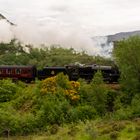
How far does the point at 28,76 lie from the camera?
67438 mm

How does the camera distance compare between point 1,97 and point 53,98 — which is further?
point 1,97

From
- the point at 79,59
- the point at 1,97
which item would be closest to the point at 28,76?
the point at 1,97

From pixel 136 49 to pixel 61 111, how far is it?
43.6ft

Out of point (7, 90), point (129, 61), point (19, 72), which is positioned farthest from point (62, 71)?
point (129, 61)

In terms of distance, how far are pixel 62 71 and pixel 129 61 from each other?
10.6m

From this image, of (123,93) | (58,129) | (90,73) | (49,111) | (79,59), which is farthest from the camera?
(79,59)

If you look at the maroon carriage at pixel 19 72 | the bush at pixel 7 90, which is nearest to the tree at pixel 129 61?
the maroon carriage at pixel 19 72

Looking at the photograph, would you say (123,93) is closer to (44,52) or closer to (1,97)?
(1,97)

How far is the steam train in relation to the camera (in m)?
64.6

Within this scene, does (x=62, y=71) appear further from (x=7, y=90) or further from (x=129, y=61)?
(x=129, y=61)

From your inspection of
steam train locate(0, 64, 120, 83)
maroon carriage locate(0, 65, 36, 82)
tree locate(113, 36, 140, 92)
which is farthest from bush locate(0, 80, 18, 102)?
tree locate(113, 36, 140, 92)

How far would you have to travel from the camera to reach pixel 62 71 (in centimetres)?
6656

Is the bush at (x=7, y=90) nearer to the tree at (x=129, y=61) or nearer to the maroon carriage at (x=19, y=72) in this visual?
the maroon carriage at (x=19, y=72)

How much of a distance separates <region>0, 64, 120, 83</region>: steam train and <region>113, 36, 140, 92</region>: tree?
284 cm
